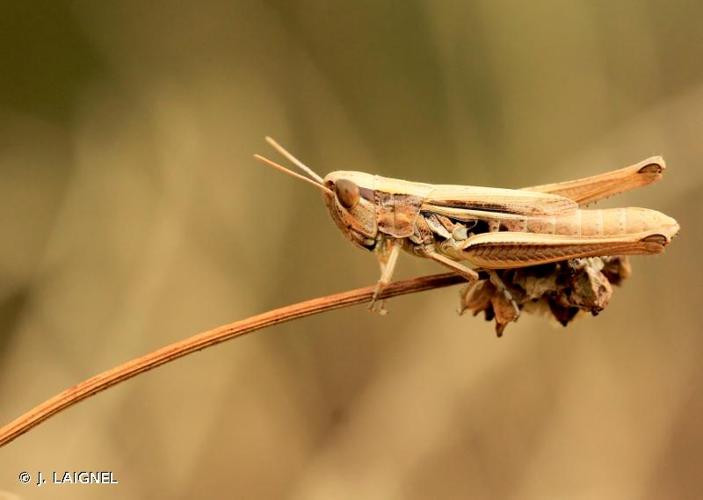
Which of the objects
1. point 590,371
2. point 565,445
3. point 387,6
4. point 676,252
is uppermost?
point 387,6

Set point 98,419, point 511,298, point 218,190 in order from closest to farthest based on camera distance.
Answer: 1. point 511,298
2. point 98,419
3. point 218,190

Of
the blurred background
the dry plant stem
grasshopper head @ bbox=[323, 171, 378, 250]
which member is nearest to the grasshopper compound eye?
grasshopper head @ bbox=[323, 171, 378, 250]

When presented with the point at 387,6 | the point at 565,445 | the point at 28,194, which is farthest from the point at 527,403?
the point at 28,194

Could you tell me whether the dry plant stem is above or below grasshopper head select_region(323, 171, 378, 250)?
below

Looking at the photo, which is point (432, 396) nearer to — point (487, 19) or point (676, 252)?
point (676, 252)

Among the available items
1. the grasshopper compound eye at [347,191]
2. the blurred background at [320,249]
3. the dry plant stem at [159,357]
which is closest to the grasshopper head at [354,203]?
the grasshopper compound eye at [347,191]

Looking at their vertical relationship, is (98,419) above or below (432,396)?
below

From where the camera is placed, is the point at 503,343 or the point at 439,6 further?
the point at 439,6

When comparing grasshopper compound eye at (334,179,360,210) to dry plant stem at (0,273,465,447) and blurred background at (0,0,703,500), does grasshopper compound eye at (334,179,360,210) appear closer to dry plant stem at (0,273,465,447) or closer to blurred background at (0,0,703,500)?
dry plant stem at (0,273,465,447)
